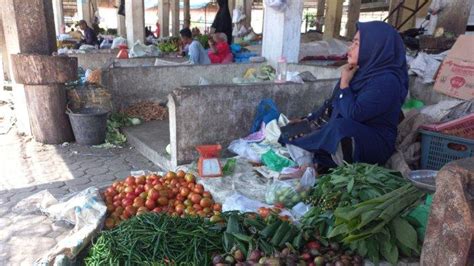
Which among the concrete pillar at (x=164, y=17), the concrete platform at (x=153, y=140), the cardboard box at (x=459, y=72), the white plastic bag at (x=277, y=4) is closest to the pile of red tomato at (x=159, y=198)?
the concrete platform at (x=153, y=140)

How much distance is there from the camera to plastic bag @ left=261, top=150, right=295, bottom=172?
3760 millimetres

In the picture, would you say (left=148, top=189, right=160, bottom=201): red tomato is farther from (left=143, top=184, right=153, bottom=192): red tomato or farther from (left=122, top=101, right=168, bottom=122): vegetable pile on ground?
(left=122, top=101, right=168, bottom=122): vegetable pile on ground

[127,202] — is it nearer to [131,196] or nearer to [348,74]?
[131,196]

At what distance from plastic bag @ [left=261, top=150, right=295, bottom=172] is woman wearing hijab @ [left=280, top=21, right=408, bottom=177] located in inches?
11.8

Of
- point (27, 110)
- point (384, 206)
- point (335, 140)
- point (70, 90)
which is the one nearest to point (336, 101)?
point (335, 140)

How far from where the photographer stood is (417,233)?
7.21ft

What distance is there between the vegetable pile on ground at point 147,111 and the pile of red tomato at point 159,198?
270 cm

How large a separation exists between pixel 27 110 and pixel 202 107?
307 centimetres


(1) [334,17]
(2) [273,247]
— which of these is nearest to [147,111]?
(2) [273,247]

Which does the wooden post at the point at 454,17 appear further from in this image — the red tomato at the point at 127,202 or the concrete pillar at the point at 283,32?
the red tomato at the point at 127,202

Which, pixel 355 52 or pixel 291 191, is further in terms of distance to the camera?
pixel 355 52

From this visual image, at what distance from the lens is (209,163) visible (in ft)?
11.9

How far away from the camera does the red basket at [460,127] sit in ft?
11.0

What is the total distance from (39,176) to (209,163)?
213 centimetres
